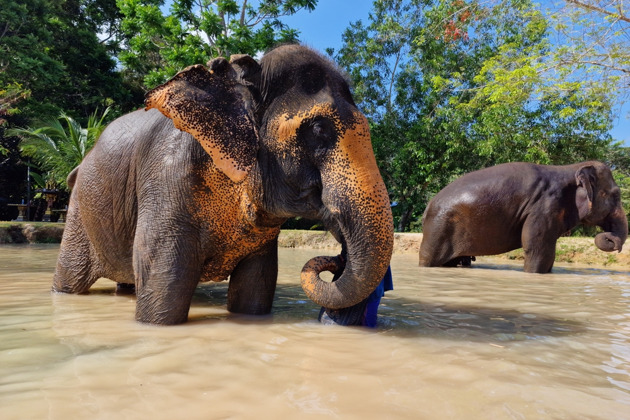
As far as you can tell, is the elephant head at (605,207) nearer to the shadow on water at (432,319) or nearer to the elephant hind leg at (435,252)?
the elephant hind leg at (435,252)

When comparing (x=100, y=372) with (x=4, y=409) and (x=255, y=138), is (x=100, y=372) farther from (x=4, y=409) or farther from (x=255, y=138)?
(x=255, y=138)

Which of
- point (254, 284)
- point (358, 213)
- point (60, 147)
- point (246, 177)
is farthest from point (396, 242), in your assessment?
point (60, 147)

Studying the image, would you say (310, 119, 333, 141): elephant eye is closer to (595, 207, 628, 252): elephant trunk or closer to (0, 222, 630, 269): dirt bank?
(0, 222, 630, 269): dirt bank

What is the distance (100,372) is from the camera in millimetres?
1742

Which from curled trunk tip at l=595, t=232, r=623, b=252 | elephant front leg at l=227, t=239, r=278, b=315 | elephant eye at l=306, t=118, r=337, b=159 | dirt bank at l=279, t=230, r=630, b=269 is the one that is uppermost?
elephant eye at l=306, t=118, r=337, b=159

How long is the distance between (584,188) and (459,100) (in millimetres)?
10373

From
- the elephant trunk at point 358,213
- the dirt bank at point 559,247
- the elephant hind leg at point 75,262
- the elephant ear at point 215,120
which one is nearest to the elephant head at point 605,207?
the dirt bank at point 559,247

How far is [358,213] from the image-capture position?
2.21m

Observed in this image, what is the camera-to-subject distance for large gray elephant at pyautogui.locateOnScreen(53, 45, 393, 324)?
2.28 meters

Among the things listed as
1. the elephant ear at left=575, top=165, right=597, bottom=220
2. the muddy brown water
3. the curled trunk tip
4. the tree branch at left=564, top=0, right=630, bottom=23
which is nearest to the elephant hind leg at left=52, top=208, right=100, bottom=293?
the muddy brown water

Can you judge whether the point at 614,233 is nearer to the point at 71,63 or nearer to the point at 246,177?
the point at 246,177

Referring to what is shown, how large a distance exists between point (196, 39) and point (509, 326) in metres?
13.1

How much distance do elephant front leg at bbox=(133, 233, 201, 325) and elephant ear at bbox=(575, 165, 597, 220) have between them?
5.71 meters

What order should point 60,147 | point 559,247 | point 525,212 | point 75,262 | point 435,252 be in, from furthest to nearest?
point 60,147, point 559,247, point 435,252, point 525,212, point 75,262
